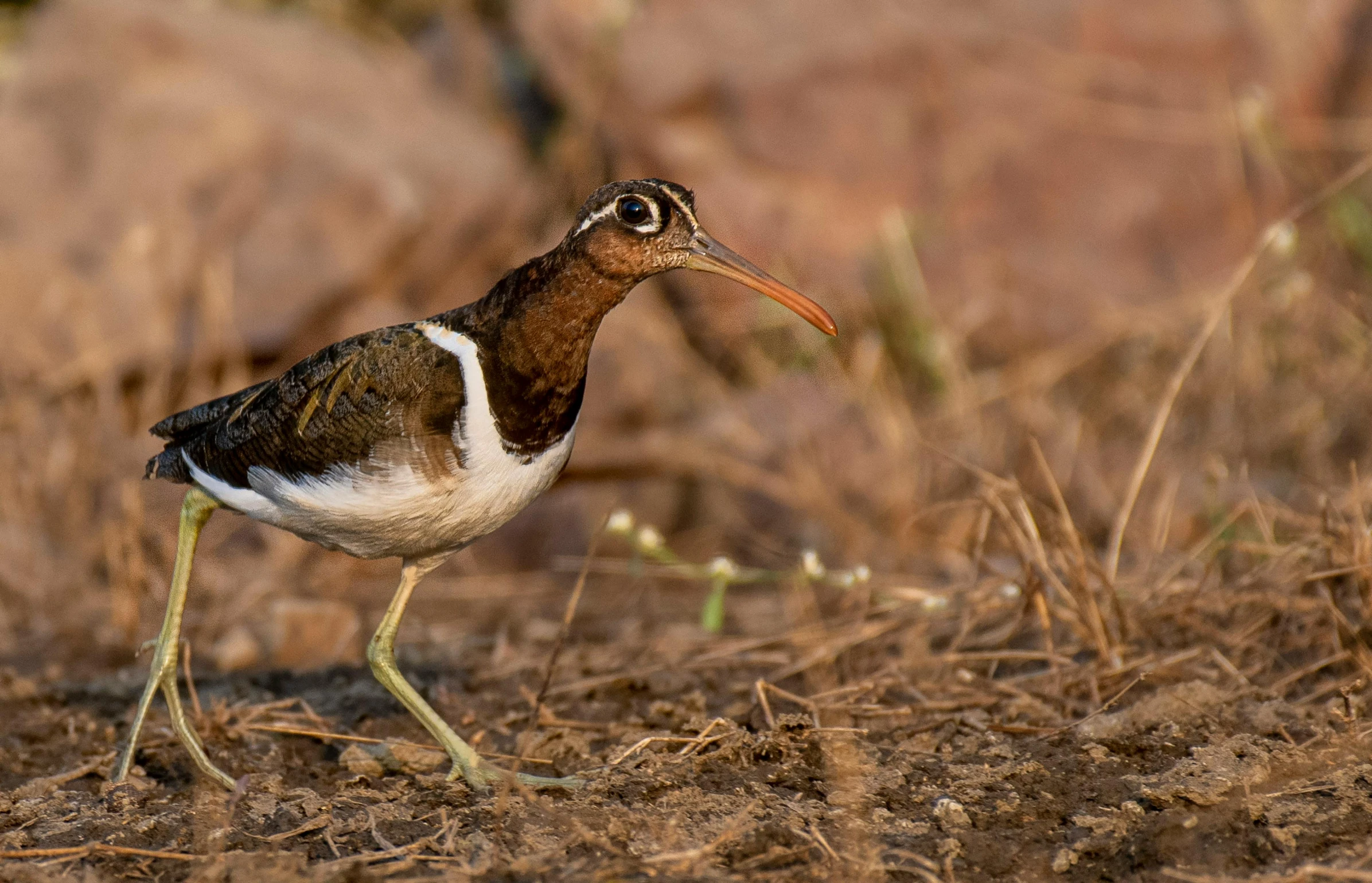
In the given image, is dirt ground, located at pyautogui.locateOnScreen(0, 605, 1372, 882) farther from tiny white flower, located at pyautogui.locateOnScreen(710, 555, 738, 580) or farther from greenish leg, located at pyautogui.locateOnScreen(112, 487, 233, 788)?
tiny white flower, located at pyautogui.locateOnScreen(710, 555, 738, 580)

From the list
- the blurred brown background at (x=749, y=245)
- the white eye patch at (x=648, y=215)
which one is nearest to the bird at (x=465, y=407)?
the white eye patch at (x=648, y=215)

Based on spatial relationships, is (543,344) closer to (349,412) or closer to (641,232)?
(641,232)

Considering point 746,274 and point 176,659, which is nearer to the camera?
point 746,274

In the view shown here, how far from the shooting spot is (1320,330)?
6.14 metres

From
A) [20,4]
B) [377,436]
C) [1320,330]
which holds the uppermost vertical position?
[20,4]

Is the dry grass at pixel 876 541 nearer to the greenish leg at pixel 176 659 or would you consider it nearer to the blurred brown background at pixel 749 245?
the blurred brown background at pixel 749 245

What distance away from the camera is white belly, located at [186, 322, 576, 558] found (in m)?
3.18

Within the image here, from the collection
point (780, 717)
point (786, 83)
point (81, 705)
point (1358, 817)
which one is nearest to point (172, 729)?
point (81, 705)

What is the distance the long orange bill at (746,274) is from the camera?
10.9ft

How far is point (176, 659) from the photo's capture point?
3.63m

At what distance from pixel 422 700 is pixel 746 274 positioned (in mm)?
1304

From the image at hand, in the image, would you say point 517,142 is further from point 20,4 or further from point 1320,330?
point 1320,330

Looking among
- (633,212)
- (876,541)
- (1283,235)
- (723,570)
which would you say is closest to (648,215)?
(633,212)

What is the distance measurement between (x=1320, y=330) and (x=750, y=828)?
431 centimetres
